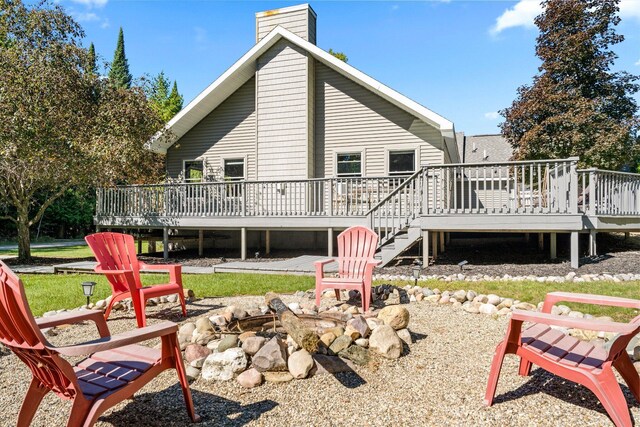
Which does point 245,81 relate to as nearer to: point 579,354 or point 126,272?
point 126,272

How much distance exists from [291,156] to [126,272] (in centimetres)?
894

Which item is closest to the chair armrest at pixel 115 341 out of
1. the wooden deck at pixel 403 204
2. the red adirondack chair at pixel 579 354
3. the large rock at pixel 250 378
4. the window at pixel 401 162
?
the large rock at pixel 250 378

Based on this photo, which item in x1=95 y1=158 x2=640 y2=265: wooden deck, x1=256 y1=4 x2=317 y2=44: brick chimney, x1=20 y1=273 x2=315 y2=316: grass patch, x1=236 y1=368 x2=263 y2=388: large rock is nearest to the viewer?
x1=236 y1=368 x2=263 y2=388: large rock

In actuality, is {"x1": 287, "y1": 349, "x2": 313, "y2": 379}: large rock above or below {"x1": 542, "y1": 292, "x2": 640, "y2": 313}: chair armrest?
below

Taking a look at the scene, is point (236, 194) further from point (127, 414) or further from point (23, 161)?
point (127, 414)

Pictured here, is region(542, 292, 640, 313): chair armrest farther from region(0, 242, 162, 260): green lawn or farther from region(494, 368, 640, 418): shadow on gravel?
region(0, 242, 162, 260): green lawn

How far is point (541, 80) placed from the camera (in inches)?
637

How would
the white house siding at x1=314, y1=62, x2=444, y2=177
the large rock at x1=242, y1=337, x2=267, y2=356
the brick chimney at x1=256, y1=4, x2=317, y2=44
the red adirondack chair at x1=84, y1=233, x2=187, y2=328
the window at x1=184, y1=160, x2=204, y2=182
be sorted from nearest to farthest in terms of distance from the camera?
1. the large rock at x1=242, y1=337, x2=267, y2=356
2. the red adirondack chair at x1=84, y1=233, x2=187, y2=328
3. the white house siding at x1=314, y1=62, x2=444, y2=177
4. the brick chimney at x1=256, y1=4, x2=317, y2=44
5. the window at x1=184, y1=160, x2=204, y2=182

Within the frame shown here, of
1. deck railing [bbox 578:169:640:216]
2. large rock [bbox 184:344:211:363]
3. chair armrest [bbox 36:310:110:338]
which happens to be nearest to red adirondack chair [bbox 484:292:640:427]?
large rock [bbox 184:344:211:363]

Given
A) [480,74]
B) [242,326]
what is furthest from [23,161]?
[480,74]

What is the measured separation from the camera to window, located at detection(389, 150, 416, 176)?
12.3 meters

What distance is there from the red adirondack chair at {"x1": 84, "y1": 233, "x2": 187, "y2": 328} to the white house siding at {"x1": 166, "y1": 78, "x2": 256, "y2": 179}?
8.45m

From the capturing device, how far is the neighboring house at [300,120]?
12.4 m

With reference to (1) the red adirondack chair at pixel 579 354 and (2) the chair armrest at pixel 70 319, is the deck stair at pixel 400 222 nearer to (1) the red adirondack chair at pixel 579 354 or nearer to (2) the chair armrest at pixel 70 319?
(1) the red adirondack chair at pixel 579 354
